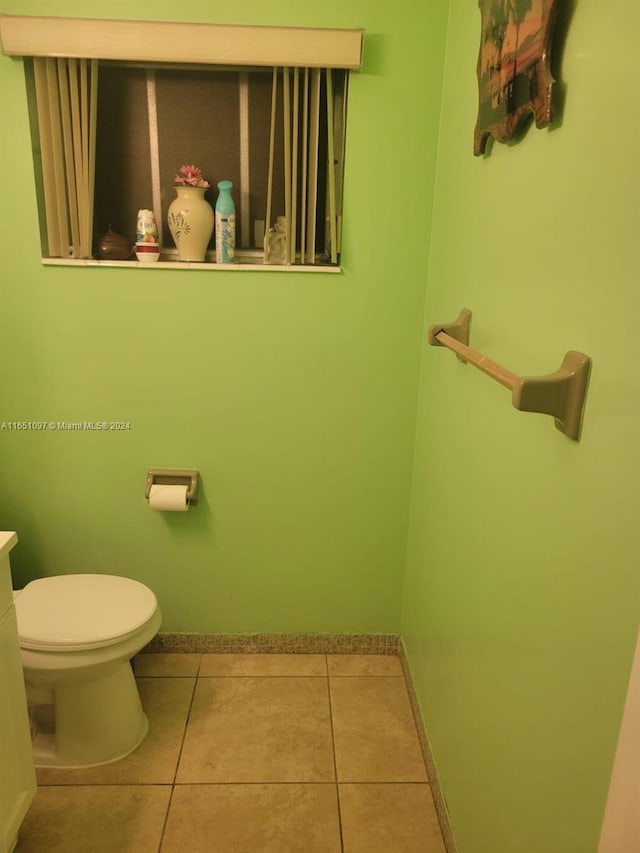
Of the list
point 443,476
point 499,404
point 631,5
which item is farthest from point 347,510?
point 631,5

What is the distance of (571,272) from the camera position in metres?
0.88

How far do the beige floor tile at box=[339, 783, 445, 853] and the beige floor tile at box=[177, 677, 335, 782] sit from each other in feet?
0.38

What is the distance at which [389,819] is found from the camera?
5.11 ft

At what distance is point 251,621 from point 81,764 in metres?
0.70

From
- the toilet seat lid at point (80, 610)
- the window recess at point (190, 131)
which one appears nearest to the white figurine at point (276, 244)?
the window recess at point (190, 131)

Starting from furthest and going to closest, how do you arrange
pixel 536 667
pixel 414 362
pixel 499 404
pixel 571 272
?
pixel 414 362, pixel 499 404, pixel 536 667, pixel 571 272

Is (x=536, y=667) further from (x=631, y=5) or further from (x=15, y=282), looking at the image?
(x=15, y=282)

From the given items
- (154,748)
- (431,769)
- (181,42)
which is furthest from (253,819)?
(181,42)

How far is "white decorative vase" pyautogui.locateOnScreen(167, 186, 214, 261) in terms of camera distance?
1.79m

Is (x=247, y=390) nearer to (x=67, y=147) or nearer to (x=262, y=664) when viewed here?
(x=67, y=147)

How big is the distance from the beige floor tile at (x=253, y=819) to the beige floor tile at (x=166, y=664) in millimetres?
483

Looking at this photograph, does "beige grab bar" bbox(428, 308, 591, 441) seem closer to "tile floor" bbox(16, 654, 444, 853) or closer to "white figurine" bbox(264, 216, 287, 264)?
"white figurine" bbox(264, 216, 287, 264)

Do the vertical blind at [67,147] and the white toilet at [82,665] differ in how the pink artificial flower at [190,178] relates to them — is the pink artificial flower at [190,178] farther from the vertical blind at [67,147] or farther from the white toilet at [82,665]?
the white toilet at [82,665]

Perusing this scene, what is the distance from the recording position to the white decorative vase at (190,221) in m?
1.79
